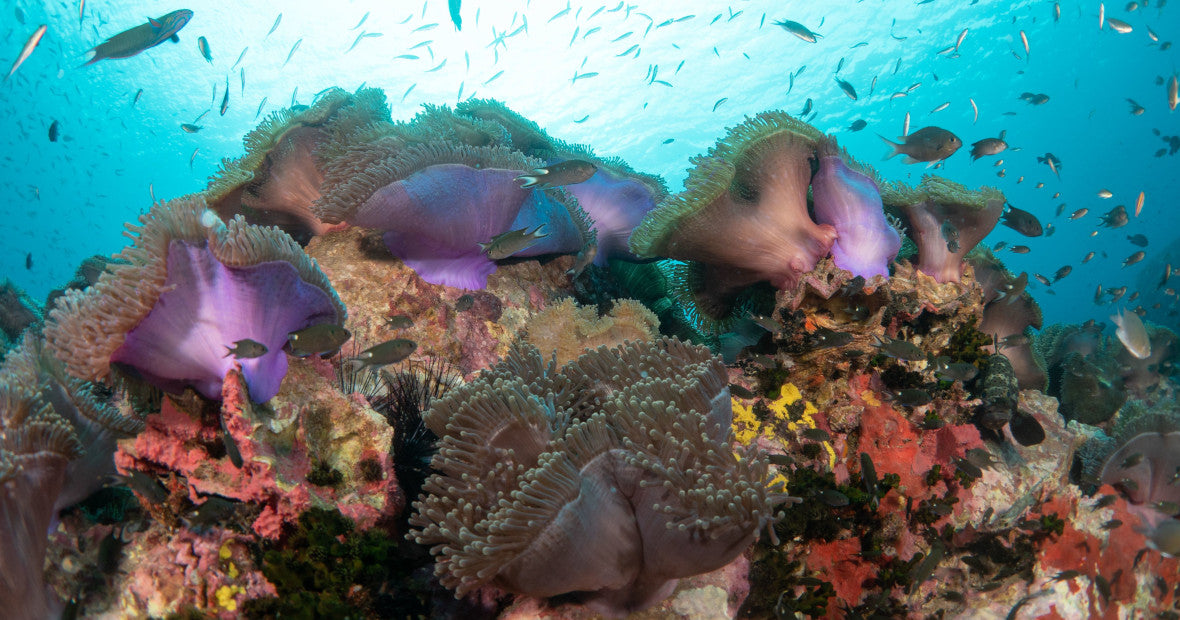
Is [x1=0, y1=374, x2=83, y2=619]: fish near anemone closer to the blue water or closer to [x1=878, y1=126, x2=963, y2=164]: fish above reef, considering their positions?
[x1=878, y1=126, x2=963, y2=164]: fish above reef

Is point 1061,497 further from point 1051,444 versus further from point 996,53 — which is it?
point 996,53

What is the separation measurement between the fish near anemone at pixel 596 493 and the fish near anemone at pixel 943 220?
2568 mm

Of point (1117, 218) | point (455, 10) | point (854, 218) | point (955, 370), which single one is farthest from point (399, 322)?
point (1117, 218)

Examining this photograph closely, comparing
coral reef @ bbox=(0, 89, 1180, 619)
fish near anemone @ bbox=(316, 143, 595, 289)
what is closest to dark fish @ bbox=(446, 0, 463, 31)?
coral reef @ bbox=(0, 89, 1180, 619)

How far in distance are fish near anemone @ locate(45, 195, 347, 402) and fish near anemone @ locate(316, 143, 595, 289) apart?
48.3 inches

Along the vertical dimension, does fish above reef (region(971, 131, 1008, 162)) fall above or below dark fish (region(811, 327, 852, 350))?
below

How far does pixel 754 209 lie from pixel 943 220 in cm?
161

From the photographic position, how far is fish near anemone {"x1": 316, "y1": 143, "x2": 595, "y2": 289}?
11.8ft

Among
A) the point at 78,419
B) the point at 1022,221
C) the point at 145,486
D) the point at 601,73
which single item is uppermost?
the point at 78,419

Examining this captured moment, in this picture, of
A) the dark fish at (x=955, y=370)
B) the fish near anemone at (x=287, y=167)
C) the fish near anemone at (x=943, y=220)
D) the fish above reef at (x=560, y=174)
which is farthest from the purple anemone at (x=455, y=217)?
the dark fish at (x=955, y=370)

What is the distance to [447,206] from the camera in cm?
386

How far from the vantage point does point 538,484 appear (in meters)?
1.90

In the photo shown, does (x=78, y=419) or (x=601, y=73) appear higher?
(x=78, y=419)

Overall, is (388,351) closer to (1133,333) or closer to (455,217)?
(455,217)
